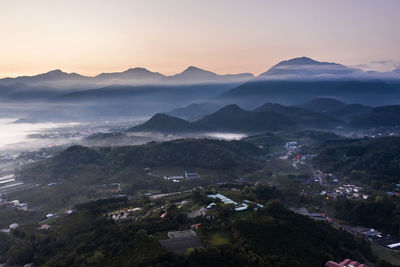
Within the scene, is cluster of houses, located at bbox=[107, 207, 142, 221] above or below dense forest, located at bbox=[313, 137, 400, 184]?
above

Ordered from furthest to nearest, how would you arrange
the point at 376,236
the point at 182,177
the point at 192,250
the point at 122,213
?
the point at 182,177, the point at 122,213, the point at 376,236, the point at 192,250

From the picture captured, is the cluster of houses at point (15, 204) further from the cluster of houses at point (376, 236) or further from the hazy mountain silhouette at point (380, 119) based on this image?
the hazy mountain silhouette at point (380, 119)

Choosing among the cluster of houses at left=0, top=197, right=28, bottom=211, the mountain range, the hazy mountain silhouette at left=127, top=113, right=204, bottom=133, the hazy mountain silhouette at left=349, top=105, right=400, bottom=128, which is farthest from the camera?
the hazy mountain silhouette at left=349, top=105, right=400, bottom=128

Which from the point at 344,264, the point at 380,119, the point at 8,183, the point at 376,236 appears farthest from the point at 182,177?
the point at 380,119

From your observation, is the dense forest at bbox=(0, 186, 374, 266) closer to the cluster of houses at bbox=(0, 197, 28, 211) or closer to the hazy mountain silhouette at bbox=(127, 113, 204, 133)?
the cluster of houses at bbox=(0, 197, 28, 211)

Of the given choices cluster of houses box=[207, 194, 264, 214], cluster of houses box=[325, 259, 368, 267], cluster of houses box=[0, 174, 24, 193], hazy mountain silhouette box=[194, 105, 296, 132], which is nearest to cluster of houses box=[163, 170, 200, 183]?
cluster of houses box=[207, 194, 264, 214]

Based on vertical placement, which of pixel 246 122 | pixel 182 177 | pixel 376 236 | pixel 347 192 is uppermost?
pixel 246 122

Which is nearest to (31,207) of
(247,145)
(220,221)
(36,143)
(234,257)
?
(220,221)

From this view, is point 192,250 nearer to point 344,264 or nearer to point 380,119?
point 344,264

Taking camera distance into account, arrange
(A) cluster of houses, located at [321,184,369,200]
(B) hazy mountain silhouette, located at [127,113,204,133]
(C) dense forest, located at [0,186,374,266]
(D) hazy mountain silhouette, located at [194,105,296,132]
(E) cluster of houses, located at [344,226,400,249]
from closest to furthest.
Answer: (C) dense forest, located at [0,186,374,266] < (E) cluster of houses, located at [344,226,400,249] < (A) cluster of houses, located at [321,184,369,200] < (B) hazy mountain silhouette, located at [127,113,204,133] < (D) hazy mountain silhouette, located at [194,105,296,132]

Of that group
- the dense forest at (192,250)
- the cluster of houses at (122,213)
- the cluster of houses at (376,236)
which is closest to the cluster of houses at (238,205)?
the dense forest at (192,250)

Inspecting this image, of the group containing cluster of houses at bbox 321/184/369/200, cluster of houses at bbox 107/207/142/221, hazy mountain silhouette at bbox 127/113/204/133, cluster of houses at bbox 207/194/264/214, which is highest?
hazy mountain silhouette at bbox 127/113/204/133
